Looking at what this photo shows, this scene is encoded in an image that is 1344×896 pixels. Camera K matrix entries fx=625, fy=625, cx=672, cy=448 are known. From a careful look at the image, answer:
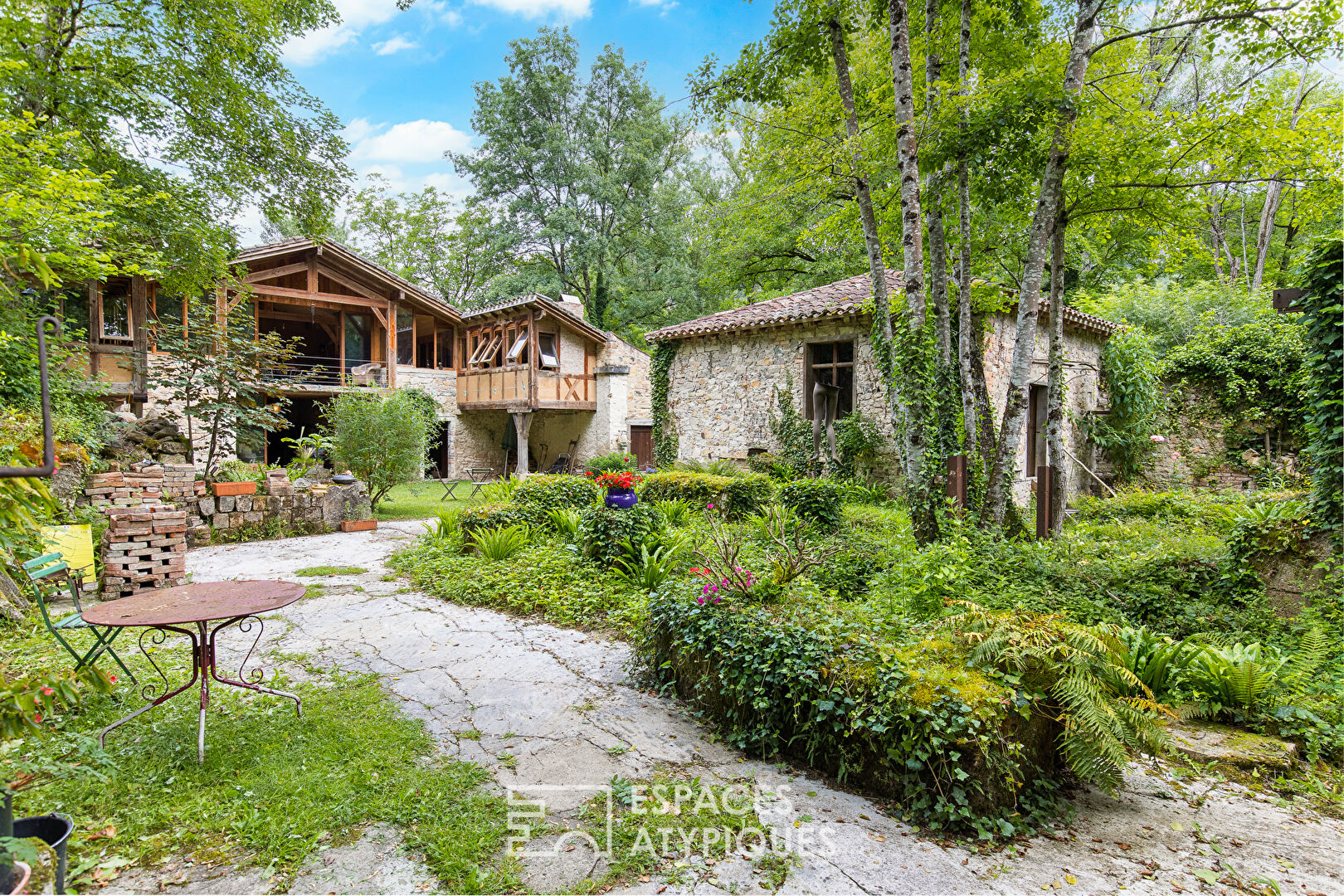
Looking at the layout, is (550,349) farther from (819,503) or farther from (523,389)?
(819,503)

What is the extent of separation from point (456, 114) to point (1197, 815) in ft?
91.1

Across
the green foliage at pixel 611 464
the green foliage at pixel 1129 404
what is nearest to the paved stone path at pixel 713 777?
the green foliage at pixel 611 464

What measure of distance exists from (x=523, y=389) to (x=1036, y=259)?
43.2 feet

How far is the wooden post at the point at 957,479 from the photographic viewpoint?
568 cm

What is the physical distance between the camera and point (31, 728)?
1.46 m

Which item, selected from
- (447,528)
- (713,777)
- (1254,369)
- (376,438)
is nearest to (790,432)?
(447,528)

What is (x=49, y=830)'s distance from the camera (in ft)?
5.91

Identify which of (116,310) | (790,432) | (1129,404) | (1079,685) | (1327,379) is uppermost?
(116,310)

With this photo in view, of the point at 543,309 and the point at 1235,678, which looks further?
the point at 543,309

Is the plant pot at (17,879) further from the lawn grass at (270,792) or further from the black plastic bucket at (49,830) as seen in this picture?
the lawn grass at (270,792)

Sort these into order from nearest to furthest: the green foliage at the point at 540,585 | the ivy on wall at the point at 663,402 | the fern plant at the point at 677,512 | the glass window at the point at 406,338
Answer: the green foliage at the point at 540,585
the fern plant at the point at 677,512
the ivy on wall at the point at 663,402
the glass window at the point at 406,338

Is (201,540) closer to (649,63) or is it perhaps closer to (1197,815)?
(1197,815)

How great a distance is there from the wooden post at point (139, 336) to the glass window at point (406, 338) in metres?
5.83

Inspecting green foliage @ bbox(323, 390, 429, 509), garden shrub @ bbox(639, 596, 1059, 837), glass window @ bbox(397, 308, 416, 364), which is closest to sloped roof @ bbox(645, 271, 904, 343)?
green foliage @ bbox(323, 390, 429, 509)
